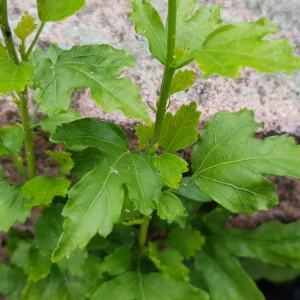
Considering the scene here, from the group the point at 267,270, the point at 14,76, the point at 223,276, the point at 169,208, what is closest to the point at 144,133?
the point at 169,208

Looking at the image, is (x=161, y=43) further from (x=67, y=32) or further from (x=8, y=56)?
(x=67, y=32)

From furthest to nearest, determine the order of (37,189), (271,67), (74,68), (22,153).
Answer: (22,153)
(37,189)
(74,68)
(271,67)

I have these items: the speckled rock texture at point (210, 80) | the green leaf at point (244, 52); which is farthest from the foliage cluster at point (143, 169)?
the speckled rock texture at point (210, 80)

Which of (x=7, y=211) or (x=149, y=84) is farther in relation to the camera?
(x=149, y=84)

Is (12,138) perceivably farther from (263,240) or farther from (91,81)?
(263,240)

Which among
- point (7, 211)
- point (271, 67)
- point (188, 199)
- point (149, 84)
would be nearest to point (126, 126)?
point (149, 84)

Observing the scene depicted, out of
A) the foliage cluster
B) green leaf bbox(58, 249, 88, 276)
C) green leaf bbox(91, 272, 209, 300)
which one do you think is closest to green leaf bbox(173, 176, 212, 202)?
the foliage cluster

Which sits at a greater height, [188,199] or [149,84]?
[149,84]
